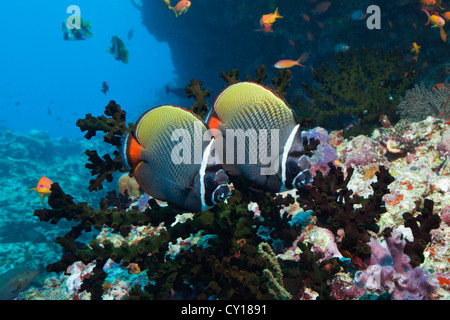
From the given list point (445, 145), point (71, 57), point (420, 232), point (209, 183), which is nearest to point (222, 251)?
point (209, 183)

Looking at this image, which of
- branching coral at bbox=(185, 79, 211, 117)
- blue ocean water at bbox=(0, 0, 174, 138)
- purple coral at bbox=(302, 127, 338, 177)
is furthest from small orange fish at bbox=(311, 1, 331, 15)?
blue ocean water at bbox=(0, 0, 174, 138)

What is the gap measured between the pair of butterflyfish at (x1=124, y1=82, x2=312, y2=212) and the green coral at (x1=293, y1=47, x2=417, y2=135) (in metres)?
3.60

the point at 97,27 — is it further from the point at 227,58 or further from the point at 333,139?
the point at 333,139

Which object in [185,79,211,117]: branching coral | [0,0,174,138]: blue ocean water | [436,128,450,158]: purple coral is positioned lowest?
[436,128,450,158]: purple coral

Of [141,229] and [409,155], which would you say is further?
[141,229]

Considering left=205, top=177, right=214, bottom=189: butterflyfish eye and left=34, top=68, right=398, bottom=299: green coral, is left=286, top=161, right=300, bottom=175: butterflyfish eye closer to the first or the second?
left=205, top=177, right=214, bottom=189: butterflyfish eye

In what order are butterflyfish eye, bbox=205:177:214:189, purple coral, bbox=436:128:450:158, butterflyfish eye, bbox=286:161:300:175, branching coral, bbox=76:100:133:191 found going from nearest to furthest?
Answer: butterflyfish eye, bbox=205:177:214:189 < butterflyfish eye, bbox=286:161:300:175 < branching coral, bbox=76:100:133:191 < purple coral, bbox=436:128:450:158

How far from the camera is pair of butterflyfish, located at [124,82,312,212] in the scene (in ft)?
5.12

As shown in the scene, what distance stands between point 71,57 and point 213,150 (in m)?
192

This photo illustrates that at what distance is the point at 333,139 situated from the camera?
197 inches

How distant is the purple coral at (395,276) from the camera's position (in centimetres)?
170

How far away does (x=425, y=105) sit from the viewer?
4602mm
